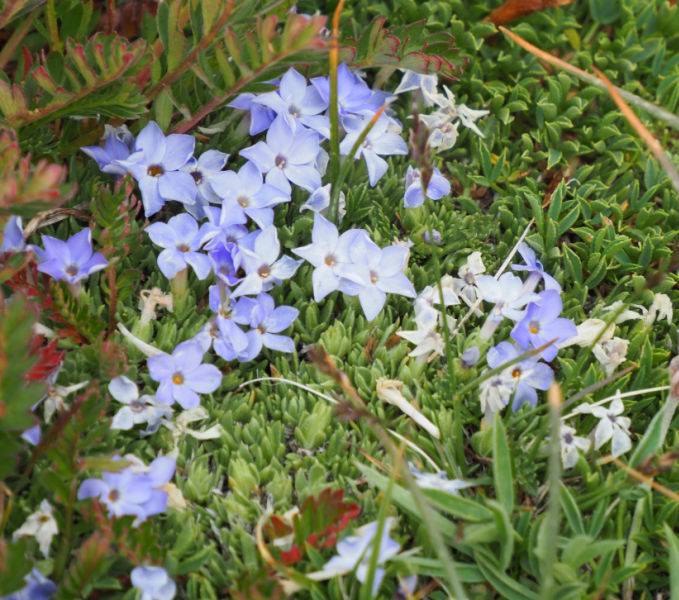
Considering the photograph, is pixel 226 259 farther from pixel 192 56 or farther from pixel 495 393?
pixel 495 393

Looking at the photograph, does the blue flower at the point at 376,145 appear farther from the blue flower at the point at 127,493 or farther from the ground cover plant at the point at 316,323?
the blue flower at the point at 127,493

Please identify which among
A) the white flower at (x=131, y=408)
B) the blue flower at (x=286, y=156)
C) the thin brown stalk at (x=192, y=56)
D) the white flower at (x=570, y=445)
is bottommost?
the white flower at (x=570, y=445)

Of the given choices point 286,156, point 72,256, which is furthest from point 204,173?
point 72,256

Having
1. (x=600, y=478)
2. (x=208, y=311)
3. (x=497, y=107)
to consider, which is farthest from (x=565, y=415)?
(x=497, y=107)

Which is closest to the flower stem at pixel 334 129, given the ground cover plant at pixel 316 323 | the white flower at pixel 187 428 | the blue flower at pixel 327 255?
the ground cover plant at pixel 316 323

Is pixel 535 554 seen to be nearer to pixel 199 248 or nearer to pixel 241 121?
pixel 199 248

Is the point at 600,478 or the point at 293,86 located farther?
the point at 293,86
